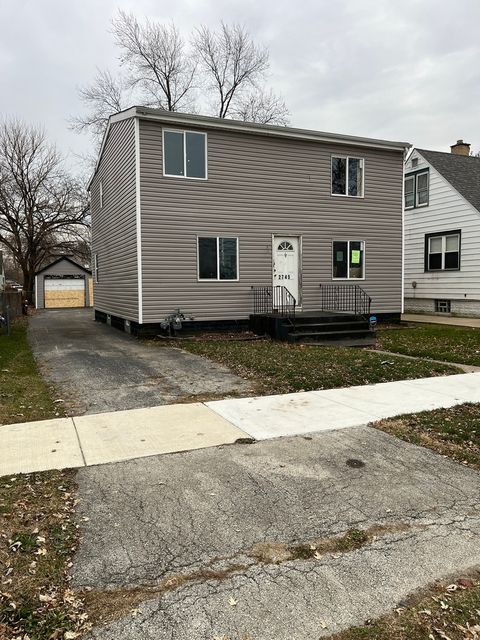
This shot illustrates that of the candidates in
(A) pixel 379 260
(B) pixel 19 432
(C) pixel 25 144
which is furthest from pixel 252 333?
(C) pixel 25 144

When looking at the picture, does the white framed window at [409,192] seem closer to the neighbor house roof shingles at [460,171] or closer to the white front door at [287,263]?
the neighbor house roof shingles at [460,171]

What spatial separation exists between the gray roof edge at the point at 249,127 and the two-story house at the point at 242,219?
1.3 inches

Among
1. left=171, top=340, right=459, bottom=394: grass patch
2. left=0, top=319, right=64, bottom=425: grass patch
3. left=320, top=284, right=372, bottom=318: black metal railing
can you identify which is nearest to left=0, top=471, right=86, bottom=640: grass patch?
left=0, top=319, right=64, bottom=425: grass patch

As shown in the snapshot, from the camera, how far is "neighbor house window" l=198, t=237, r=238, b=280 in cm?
1405

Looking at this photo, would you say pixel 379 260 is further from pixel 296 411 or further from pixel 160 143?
pixel 296 411

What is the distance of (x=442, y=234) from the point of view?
2023cm

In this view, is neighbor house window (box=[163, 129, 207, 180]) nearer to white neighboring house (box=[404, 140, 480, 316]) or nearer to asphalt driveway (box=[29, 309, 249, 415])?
asphalt driveway (box=[29, 309, 249, 415])

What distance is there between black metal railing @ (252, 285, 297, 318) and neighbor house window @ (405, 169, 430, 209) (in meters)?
9.86

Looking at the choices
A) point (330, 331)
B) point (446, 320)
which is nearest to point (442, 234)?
point (446, 320)

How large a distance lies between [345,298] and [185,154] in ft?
22.4

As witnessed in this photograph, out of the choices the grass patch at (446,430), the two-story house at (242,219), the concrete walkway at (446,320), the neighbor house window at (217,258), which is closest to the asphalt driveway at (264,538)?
the grass patch at (446,430)

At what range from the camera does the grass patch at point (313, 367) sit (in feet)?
25.5

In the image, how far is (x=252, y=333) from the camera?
46.3ft

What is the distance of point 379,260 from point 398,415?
11.4m
